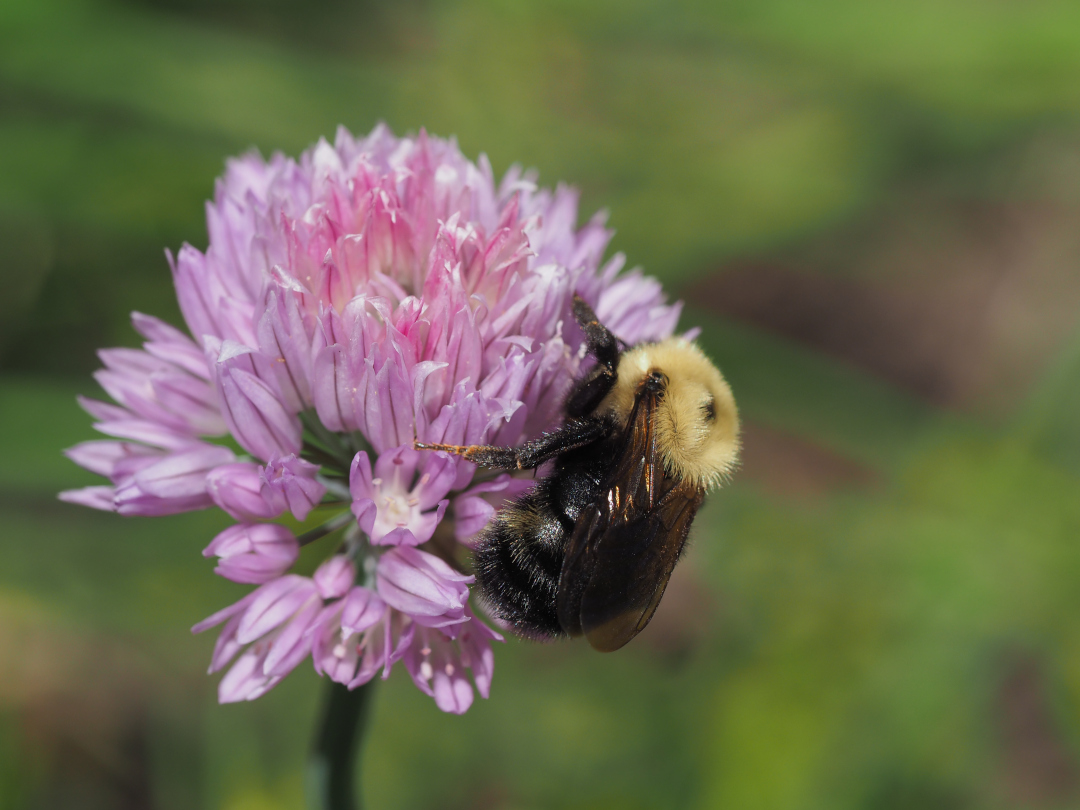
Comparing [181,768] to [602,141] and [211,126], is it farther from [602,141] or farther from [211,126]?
[602,141]

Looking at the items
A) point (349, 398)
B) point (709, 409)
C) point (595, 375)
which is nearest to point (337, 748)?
point (349, 398)

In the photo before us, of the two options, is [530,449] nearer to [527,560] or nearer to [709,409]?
[527,560]

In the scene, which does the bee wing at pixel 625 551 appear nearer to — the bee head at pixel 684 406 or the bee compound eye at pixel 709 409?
the bee head at pixel 684 406

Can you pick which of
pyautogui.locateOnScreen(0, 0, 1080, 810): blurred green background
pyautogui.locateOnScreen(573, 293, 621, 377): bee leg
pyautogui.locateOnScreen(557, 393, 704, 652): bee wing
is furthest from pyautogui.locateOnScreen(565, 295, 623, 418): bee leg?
pyautogui.locateOnScreen(0, 0, 1080, 810): blurred green background

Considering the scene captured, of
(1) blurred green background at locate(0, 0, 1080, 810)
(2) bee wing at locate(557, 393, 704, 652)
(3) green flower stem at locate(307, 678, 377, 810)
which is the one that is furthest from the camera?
(1) blurred green background at locate(0, 0, 1080, 810)

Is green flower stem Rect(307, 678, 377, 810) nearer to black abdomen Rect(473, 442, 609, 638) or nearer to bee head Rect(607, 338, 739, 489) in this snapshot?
black abdomen Rect(473, 442, 609, 638)
